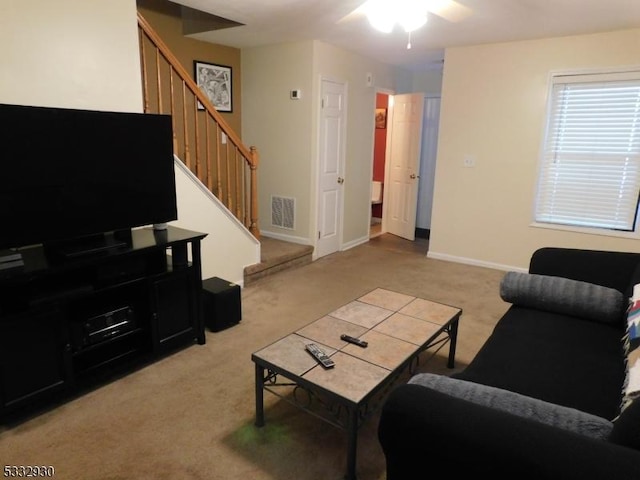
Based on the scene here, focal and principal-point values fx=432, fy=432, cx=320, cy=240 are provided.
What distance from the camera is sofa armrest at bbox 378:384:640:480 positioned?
37.8 inches

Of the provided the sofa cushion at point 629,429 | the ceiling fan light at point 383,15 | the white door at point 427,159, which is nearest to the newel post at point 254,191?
the ceiling fan light at point 383,15

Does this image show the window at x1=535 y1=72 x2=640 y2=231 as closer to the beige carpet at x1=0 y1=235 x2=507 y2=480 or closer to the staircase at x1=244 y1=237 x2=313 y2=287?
the beige carpet at x1=0 y1=235 x2=507 y2=480

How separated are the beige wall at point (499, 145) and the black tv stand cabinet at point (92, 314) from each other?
11.0 feet

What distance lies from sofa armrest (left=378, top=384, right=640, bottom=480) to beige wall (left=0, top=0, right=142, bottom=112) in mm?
2585

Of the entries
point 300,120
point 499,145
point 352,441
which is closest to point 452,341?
point 352,441

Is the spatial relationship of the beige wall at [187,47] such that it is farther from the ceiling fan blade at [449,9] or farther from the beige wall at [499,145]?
the ceiling fan blade at [449,9]

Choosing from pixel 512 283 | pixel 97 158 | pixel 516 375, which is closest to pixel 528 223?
pixel 512 283

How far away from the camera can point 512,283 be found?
2.54 metres

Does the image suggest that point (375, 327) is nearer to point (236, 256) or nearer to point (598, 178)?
point (236, 256)

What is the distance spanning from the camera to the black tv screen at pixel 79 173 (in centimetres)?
210

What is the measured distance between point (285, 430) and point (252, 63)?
431 centimetres

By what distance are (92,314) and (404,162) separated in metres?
4.74

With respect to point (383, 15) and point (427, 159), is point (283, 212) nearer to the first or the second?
point (427, 159)

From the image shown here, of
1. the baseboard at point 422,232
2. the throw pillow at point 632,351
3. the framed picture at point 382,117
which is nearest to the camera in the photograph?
the throw pillow at point 632,351
